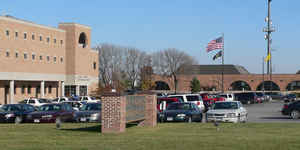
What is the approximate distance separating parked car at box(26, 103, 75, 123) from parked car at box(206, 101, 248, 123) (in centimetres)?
885

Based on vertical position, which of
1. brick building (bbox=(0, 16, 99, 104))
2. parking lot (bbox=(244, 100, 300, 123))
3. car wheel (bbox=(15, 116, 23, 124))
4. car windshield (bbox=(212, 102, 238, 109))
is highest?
brick building (bbox=(0, 16, 99, 104))

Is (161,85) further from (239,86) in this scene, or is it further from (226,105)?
(226,105)

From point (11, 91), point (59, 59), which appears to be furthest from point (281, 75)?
point (11, 91)

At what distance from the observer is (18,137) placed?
57.5 ft

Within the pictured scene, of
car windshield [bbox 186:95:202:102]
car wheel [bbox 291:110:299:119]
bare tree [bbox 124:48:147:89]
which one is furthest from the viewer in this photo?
bare tree [bbox 124:48:147:89]

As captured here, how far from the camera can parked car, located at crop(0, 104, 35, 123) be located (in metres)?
31.1

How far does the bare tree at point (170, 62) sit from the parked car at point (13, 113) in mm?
72593

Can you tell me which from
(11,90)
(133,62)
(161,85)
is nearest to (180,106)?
(11,90)

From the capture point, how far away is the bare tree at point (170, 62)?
10475 centimetres

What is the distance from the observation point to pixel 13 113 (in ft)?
102

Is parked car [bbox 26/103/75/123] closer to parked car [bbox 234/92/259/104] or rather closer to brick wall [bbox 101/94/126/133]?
brick wall [bbox 101/94/126/133]

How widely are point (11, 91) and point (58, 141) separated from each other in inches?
1941

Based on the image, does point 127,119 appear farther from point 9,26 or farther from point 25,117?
point 9,26

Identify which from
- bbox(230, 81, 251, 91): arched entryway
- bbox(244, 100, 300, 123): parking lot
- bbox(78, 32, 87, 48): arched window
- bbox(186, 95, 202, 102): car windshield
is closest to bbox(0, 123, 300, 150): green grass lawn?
bbox(244, 100, 300, 123): parking lot
